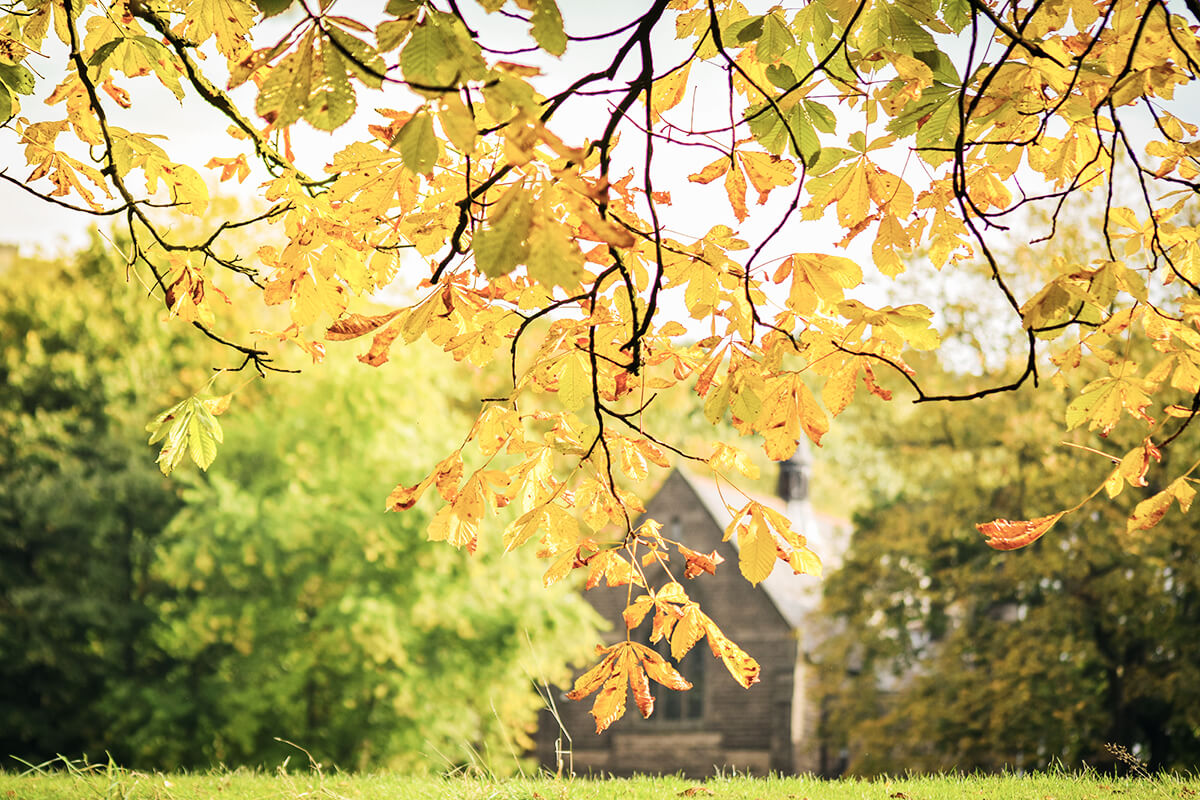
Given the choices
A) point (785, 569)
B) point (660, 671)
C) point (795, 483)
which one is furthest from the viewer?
point (795, 483)

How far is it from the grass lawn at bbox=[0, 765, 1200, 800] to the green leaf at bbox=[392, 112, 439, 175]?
153 inches

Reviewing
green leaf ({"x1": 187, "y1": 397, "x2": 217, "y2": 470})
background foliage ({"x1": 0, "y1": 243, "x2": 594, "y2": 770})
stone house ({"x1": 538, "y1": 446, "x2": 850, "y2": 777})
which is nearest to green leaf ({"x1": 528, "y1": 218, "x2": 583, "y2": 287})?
green leaf ({"x1": 187, "y1": 397, "x2": 217, "y2": 470})

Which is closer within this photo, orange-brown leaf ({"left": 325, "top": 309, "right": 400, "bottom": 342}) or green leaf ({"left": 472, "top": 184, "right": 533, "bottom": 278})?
green leaf ({"left": 472, "top": 184, "right": 533, "bottom": 278})

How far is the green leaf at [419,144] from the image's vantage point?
1.43 meters

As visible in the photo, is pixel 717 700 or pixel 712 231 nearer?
pixel 712 231

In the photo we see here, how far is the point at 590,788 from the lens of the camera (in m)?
5.10

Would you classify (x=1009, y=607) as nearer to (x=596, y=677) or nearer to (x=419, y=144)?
(x=596, y=677)

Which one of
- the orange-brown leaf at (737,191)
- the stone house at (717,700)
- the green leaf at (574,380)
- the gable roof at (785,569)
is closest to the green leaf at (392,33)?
the green leaf at (574,380)

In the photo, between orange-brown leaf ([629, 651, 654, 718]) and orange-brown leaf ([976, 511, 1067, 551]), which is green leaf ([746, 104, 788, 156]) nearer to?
orange-brown leaf ([976, 511, 1067, 551])

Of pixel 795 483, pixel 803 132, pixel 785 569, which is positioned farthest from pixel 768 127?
pixel 795 483

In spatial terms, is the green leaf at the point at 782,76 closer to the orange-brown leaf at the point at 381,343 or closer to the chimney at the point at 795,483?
the orange-brown leaf at the point at 381,343

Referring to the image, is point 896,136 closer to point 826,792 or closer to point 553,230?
point 553,230

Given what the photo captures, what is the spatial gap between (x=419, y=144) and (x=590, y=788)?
4399 mm

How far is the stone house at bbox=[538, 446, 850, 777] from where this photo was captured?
23.3 meters
